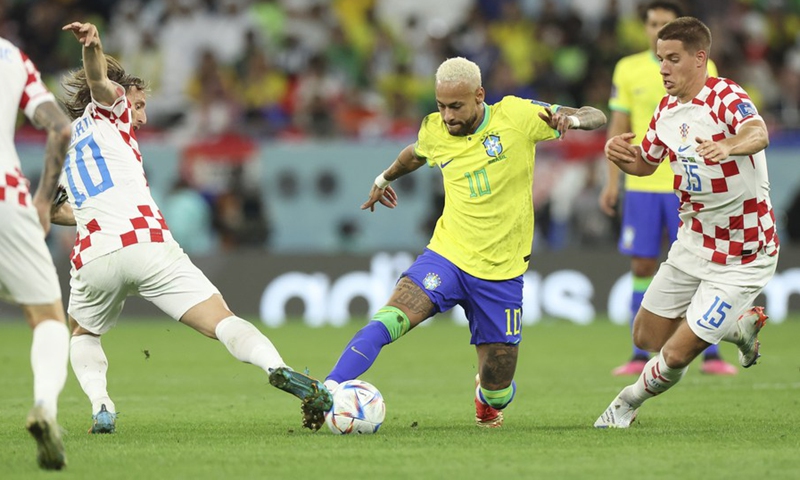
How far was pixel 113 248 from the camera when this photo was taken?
710 cm

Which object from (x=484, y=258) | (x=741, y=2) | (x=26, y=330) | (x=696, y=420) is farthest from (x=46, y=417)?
(x=741, y=2)

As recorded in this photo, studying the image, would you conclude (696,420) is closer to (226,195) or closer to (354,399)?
(354,399)

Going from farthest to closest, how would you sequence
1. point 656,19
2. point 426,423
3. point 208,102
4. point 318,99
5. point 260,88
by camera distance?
point 260,88 < point 208,102 < point 318,99 < point 656,19 < point 426,423

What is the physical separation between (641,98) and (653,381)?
3981mm

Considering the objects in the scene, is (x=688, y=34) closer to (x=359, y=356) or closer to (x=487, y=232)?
(x=487, y=232)

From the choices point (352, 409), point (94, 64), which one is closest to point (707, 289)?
point (352, 409)

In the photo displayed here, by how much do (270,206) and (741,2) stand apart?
341 inches

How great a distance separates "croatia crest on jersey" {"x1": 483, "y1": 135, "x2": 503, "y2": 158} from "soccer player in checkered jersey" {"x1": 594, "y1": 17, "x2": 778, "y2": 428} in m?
0.65

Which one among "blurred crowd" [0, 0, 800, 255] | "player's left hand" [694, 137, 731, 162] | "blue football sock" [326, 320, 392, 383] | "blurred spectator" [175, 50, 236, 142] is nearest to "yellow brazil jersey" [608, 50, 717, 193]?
"player's left hand" [694, 137, 731, 162]

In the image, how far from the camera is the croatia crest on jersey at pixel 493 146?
7.73 m

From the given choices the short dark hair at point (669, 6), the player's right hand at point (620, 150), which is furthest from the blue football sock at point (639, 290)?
the player's right hand at point (620, 150)

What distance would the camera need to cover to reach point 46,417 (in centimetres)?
565

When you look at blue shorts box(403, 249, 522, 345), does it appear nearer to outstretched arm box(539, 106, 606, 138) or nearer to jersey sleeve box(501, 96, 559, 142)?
jersey sleeve box(501, 96, 559, 142)

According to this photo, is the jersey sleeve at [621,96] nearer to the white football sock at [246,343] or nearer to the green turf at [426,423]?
the green turf at [426,423]
